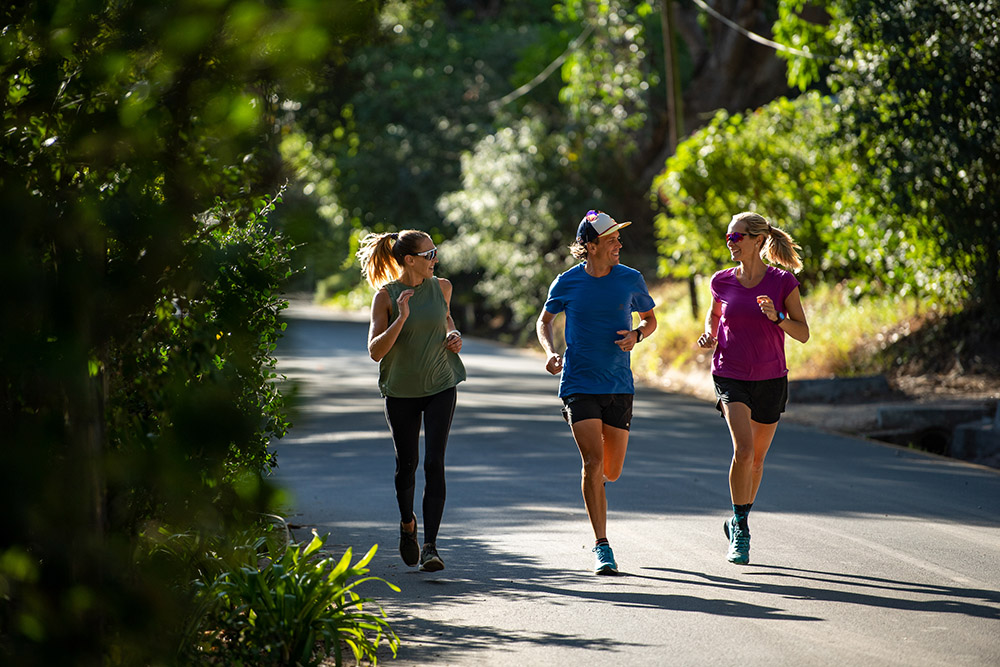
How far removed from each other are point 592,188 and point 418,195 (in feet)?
26.5

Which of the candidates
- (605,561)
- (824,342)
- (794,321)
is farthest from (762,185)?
(605,561)

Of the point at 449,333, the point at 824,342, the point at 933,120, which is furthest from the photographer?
the point at 824,342

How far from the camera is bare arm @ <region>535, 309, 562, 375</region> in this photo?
721 cm

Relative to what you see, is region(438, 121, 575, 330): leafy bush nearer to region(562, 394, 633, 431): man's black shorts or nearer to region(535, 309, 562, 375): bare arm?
region(535, 309, 562, 375): bare arm

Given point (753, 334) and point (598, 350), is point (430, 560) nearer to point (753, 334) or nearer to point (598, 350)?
point (598, 350)

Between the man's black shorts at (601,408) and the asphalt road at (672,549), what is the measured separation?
0.83 metres

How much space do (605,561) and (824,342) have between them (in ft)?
45.4

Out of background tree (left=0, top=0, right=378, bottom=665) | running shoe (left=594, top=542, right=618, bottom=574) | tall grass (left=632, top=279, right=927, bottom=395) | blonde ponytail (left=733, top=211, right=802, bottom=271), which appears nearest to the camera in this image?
background tree (left=0, top=0, right=378, bottom=665)

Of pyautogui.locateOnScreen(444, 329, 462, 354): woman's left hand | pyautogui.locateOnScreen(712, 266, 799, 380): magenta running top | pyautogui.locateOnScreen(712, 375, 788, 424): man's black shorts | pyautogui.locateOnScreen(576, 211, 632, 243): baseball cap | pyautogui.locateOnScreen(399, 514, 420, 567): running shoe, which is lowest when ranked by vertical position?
pyautogui.locateOnScreen(399, 514, 420, 567): running shoe

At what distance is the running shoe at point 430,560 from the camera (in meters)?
7.26

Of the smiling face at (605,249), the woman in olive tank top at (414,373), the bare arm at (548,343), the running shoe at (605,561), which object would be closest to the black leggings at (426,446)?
the woman in olive tank top at (414,373)

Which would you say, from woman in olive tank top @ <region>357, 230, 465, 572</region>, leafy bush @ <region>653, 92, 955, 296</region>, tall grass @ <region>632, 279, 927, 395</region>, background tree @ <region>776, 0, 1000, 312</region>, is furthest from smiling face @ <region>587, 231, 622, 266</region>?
leafy bush @ <region>653, 92, 955, 296</region>

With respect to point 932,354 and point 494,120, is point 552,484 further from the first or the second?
point 494,120

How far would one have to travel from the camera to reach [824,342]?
20.2 metres
